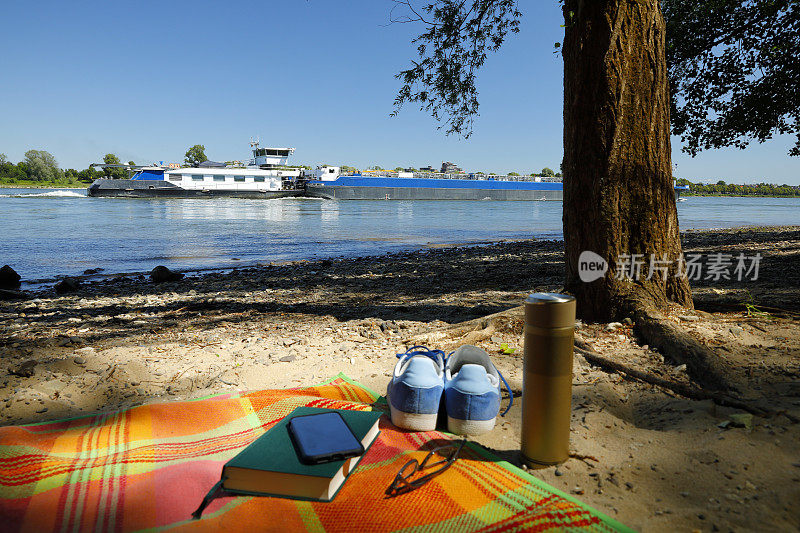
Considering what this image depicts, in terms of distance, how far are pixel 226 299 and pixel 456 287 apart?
2.76 meters

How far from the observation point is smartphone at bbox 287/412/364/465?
1.43 meters

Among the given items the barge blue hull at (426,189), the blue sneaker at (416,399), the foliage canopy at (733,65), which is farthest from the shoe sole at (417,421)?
the barge blue hull at (426,189)

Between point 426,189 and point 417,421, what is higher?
point 426,189

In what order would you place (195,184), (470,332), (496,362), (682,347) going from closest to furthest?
(682,347)
(496,362)
(470,332)
(195,184)

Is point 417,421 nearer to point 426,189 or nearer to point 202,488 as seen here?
point 202,488

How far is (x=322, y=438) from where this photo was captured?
5.04ft

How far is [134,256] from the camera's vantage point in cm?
1037

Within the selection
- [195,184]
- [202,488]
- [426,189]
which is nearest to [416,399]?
[202,488]

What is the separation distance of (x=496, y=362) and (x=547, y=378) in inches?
43.5

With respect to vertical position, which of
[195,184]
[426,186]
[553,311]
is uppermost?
[426,186]

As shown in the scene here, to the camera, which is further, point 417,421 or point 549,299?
point 417,421

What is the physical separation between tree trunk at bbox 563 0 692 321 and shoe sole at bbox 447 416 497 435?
144 centimetres

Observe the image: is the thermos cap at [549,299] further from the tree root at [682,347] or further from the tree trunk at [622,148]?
the tree trunk at [622,148]

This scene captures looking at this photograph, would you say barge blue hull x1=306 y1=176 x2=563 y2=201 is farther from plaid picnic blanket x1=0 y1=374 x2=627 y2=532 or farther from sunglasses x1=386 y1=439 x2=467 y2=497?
sunglasses x1=386 y1=439 x2=467 y2=497
